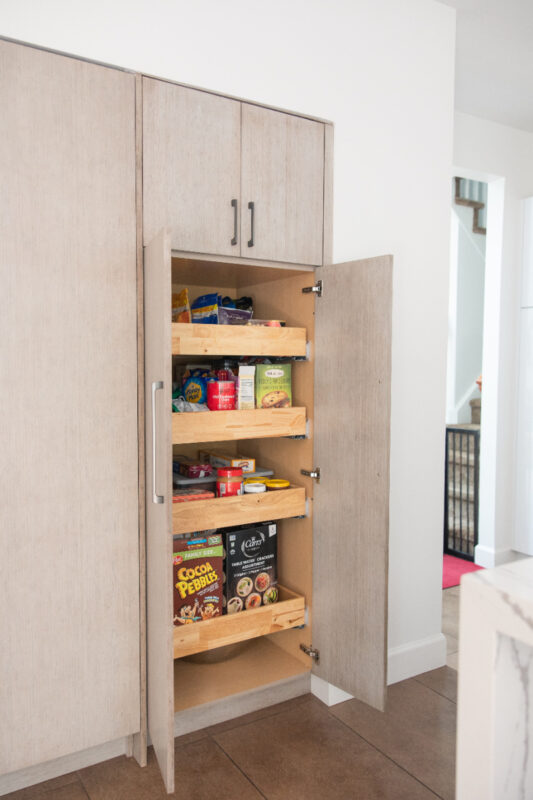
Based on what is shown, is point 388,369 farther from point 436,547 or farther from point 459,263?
point 459,263

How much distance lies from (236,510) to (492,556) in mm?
2268

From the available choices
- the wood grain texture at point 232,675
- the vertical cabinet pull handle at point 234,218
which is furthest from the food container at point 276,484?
the vertical cabinet pull handle at point 234,218

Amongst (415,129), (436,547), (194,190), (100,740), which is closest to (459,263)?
(415,129)

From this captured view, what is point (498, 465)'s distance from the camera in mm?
3713

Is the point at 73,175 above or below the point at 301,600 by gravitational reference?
above

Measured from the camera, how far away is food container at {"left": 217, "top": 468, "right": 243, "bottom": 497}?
2246 mm

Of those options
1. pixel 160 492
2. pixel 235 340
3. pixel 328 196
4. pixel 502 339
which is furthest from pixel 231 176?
pixel 502 339

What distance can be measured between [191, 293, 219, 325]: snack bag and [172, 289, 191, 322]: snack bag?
0.07 m

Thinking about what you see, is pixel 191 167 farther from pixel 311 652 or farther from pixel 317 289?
pixel 311 652

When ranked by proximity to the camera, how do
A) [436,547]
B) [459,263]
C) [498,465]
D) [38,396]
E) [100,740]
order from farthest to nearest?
[459,263]
[498,465]
[436,547]
[100,740]
[38,396]

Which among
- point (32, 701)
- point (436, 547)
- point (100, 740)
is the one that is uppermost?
point (436, 547)

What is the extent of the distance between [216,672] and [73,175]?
1.88m

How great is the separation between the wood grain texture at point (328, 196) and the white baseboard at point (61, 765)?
1886 millimetres

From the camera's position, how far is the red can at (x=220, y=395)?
2.17m
